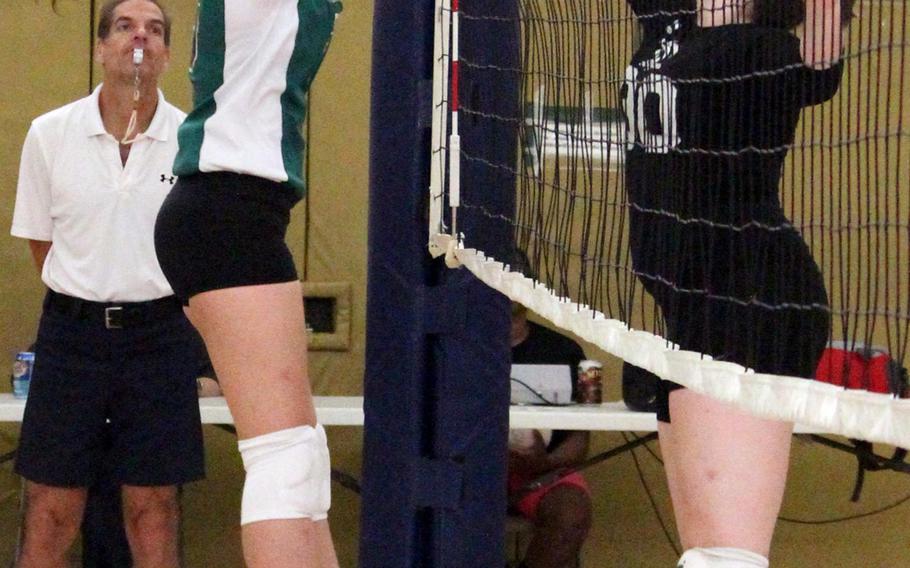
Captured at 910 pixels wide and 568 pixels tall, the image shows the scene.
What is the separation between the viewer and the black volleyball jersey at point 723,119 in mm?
2039

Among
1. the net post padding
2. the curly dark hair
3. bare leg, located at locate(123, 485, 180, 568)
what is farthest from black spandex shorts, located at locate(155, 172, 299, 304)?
bare leg, located at locate(123, 485, 180, 568)

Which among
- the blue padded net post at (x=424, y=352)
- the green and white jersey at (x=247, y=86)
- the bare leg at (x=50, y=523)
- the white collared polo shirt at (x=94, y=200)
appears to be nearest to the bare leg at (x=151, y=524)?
the bare leg at (x=50, y=523)

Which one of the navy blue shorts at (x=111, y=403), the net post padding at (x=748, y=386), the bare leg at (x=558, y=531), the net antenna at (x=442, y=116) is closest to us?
the net post padding at (x=748, y=386)

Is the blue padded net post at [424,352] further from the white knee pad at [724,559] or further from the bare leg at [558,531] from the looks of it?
the bare leg at [558,531]

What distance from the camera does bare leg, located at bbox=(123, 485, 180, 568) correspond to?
4133mm

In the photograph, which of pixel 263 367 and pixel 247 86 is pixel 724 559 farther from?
pixel 247 86

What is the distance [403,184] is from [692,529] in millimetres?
1175

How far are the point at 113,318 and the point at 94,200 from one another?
425mm

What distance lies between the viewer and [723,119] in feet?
6.78

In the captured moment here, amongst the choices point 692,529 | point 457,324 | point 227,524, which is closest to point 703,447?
point 692,529

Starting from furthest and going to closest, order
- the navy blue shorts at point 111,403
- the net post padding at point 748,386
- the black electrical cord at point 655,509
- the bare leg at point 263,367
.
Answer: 1. the black electrical cord at point 655,509
2. the navy blue shorts at point 111,403
3. the bare leg at point 263,367
4. the net post padding at point 748,386

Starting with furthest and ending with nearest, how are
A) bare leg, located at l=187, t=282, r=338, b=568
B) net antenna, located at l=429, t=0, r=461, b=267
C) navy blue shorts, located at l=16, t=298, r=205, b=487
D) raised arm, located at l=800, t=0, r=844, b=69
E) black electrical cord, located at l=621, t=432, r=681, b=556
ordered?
black electrical cord, located at l=621, t=432, r=681, b=556 → navy blue shorts, located at l=16, t=298, r=205, b=487 → net antenna, located at l=429, t=0, r=461, b=267 → bare leg, located at l=187, t=282, r=338, b=568 → raised arm, located at l=800, t=0, r=844, b=69

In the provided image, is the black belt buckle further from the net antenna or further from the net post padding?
the net post padding

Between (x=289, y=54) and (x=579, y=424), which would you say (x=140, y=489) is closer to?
(x=579, y=424)
